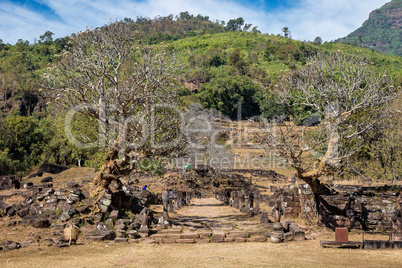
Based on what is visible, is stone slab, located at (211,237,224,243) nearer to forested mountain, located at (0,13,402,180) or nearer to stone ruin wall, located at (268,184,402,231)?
stone ruin wall, located at (268,184,402,231)

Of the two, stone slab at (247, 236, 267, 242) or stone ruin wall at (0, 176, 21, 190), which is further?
stone ruin wall at (0, 176, 21, 190)

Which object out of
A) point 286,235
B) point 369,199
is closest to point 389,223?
point 369,199

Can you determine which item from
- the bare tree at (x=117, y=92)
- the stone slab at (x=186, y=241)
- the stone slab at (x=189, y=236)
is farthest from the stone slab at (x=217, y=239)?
the bare tree at (x=117, y=92)

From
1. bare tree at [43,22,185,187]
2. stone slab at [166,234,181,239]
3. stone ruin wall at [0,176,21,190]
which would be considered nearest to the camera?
stone slab at [166,234,181,239]

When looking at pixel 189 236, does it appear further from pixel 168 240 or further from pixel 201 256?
pixel 201 256

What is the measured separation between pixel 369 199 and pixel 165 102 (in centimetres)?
1478

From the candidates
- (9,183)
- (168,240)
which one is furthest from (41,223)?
(9,183)

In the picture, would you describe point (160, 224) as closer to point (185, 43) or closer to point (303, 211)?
point (303, 211)

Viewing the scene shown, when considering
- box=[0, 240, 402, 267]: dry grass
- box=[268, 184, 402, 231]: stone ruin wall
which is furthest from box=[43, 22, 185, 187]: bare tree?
box=[268, 184, 402, 231]: stone ruin wall

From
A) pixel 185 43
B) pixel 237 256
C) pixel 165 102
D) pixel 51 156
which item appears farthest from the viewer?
pixel 185 43

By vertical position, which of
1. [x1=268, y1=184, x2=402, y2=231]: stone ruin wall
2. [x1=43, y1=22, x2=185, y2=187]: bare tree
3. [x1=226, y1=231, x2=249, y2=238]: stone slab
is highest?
[x1=43, y1=22, x2=185, y2=187]: bare tree

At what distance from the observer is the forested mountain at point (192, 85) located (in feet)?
177

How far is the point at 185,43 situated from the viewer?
179000 mm

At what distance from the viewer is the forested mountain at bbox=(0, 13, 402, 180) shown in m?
53.8
